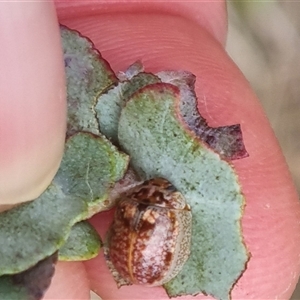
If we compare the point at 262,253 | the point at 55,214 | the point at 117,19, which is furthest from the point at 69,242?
the point at 117,19

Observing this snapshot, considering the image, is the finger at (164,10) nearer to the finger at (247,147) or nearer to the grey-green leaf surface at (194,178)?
the finger at (247,147)

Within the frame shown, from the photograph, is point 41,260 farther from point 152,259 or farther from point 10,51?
point 10,51

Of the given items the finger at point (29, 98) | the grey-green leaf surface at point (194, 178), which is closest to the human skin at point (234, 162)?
the grey-green leaf surface at point (194, 178)

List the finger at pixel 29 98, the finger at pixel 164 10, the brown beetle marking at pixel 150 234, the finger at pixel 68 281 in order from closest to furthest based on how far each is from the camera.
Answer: the finger at pixel 29 98, the brown beetle marking at pixel 150 234, the finger at pixel 68 281, the finger at pixel 164 10

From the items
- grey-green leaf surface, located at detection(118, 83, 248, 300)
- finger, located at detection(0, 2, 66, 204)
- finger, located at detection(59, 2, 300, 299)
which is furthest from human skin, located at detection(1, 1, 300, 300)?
finger, located at detection(0, 2, 66, 204)

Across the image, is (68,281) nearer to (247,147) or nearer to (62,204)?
(62,204)
